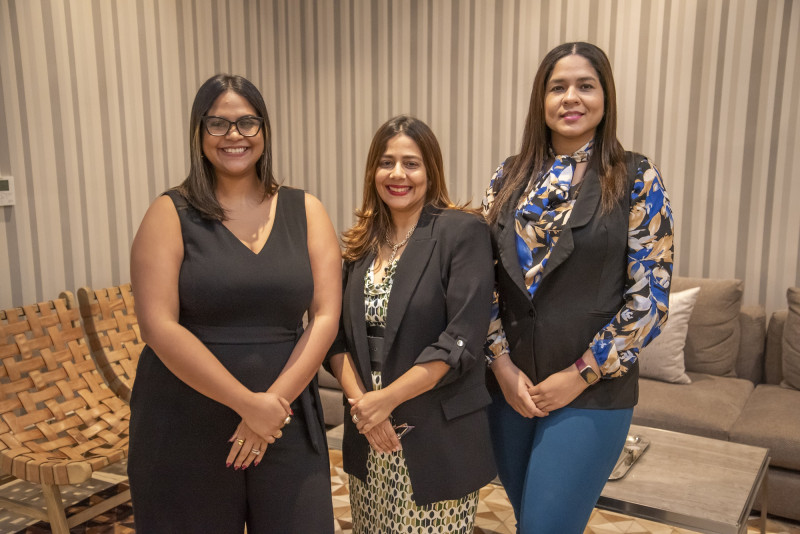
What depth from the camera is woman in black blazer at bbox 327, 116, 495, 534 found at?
166cm

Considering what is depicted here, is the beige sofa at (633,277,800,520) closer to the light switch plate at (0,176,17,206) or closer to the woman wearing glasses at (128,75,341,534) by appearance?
the woman wearing glasses at (128,75,341,534)

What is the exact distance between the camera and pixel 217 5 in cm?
400

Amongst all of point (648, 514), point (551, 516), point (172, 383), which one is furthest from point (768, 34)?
point (172, 383)

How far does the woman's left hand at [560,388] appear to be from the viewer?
5.42 feet

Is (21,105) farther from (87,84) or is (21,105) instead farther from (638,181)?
(638,181)

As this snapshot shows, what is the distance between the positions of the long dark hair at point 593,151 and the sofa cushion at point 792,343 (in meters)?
2.00

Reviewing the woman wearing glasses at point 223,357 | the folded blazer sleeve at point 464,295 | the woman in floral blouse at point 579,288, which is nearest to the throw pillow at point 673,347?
the woman in floral blouse at point 579,288

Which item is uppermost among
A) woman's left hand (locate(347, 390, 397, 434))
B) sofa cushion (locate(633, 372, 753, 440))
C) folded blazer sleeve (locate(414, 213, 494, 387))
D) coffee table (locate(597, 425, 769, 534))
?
folded blazer sleeve (locate(414, 213, 494, 387))

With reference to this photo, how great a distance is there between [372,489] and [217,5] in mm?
3254

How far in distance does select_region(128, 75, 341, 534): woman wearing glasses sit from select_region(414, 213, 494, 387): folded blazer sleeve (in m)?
0.30

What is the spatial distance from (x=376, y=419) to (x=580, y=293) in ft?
1.96

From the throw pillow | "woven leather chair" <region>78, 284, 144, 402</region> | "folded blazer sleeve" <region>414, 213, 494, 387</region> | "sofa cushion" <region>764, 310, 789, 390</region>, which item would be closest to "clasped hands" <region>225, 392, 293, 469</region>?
"folded blazer sleeve" <region>414, 213, 494, 387</region>

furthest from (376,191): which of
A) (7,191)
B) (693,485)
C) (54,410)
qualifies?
(7,191)

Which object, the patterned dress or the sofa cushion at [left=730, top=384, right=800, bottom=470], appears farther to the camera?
the sofa cushion at [left=730, top=384, right=800, bottom=470]
